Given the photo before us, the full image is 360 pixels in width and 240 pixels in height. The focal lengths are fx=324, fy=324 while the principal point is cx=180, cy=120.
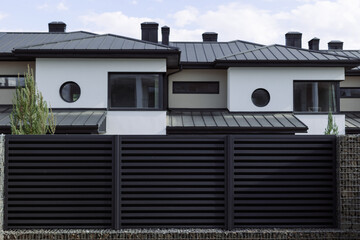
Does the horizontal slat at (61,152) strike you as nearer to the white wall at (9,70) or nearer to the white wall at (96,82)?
the white wall at (96,82)

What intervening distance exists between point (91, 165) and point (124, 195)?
0.77 m

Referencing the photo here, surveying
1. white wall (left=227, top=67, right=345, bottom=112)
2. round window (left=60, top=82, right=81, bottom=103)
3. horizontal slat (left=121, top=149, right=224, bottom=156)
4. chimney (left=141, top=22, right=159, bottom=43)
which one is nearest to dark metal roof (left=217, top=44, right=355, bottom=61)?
white wall (left=227, top=67, right=345, bottom=112)

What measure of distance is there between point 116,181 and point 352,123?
11925 millimetres

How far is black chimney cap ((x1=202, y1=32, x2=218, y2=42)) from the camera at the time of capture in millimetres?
20156

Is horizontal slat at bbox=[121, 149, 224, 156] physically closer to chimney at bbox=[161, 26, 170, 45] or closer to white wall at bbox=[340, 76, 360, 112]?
white wall at bbox=[340, 76, 360, 112]

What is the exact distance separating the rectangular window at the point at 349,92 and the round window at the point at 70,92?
40.1ft

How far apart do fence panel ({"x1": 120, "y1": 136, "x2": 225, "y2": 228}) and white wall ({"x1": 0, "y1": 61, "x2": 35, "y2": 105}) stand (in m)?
9.81

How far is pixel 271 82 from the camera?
43.1 ft

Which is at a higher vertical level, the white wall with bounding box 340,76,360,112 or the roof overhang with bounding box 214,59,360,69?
the roof overhang with bounding box 214,59,360,69

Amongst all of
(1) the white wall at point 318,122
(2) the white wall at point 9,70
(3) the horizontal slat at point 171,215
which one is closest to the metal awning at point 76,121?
(2) the white wall at point 9,70

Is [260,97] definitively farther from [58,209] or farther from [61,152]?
[58,209]

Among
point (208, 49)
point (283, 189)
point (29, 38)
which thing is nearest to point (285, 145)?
point (283, 189)

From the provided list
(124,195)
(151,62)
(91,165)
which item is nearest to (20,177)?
(91,165)

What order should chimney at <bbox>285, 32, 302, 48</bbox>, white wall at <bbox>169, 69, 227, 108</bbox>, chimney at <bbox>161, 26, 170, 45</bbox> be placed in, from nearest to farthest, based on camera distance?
white wall at <bbox>169, 69, 227, 108</bbox> < chimney at <bbox>161, 26, 170, 45</bbox> < chimney at <bbox>285, 32, 302, 48</bbox>
